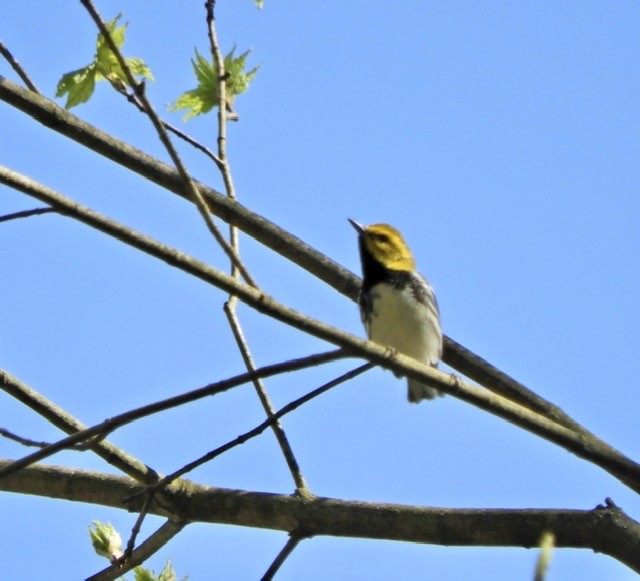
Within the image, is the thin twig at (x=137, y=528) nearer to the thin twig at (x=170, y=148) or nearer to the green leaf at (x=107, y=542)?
the green leaf at (x=107, y=542)

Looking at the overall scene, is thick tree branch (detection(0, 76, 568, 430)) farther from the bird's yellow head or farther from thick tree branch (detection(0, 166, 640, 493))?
the bird's yellow head

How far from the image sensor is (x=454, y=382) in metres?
2.58

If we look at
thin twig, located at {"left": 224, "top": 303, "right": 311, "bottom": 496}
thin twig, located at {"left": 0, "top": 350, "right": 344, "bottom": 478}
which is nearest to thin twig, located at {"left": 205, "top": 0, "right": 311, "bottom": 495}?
thin twig, located at {"left": 224, "top": 303, "right": 311, "bottom": 496}

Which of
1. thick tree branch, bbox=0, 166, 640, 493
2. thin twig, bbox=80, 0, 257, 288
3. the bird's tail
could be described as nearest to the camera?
thick tree branch, bbox=0, 166, 640, 493

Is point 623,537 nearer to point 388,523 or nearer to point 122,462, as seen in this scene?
point 388,523

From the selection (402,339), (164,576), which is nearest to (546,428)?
(164,576)

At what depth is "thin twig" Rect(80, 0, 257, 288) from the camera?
2.62 m

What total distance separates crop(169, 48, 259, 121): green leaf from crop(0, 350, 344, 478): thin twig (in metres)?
1.67

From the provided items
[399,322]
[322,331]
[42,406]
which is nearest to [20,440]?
[42,406]

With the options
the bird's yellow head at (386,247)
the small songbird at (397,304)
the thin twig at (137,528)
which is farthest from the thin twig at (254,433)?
the bird's yellow head at (386,247)

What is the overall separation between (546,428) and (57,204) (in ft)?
4.23

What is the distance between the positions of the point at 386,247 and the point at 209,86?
1825 mm

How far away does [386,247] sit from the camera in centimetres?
552

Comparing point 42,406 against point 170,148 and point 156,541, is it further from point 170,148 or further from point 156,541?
point 170,148
